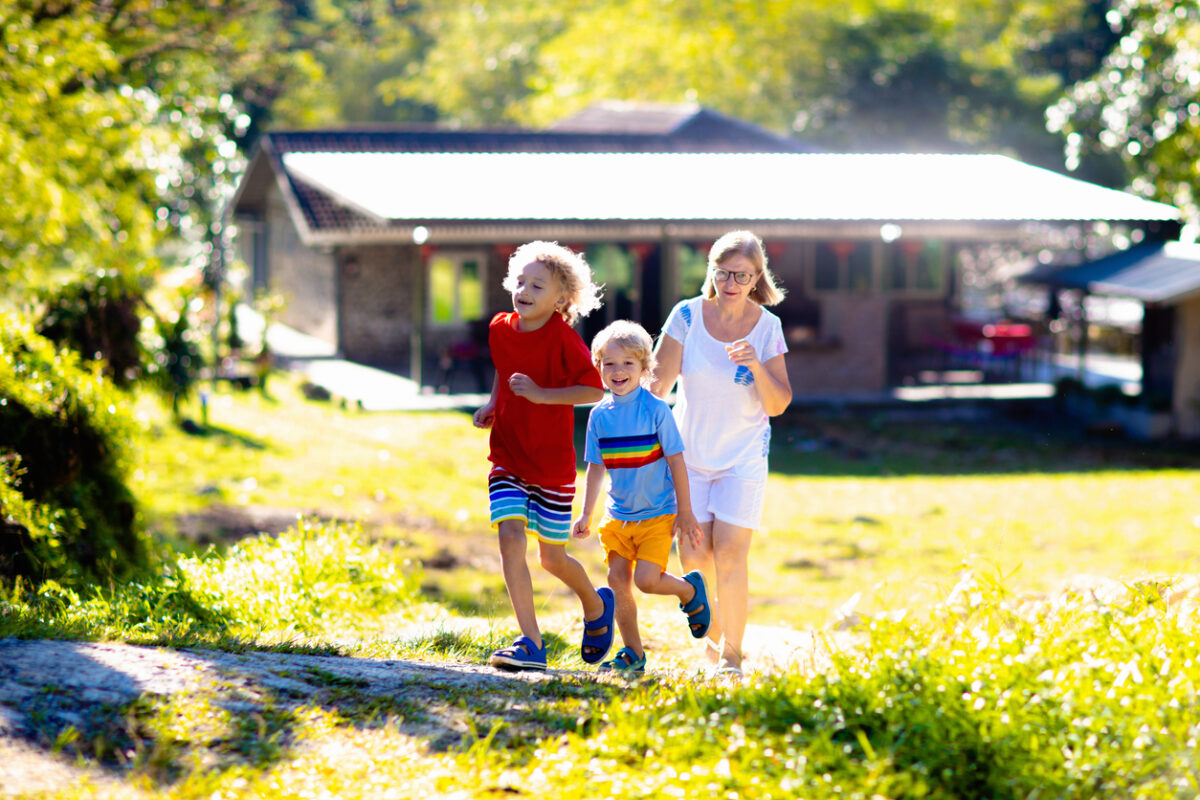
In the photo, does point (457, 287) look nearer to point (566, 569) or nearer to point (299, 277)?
point (299, 277)

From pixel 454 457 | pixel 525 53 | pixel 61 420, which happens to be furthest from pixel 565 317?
pixel 525 53

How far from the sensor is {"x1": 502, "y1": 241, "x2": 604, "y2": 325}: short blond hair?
5.02 metres

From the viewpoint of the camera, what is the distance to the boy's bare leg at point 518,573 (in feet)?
16.6

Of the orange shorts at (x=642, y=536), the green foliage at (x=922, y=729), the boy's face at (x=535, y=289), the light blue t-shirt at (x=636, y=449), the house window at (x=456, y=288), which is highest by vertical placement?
the house window at (x=456, y=288)

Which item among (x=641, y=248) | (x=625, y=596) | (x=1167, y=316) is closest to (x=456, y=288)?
(x=641, y=248)

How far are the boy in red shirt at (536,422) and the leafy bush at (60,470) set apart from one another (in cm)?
255

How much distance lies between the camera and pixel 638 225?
17.7 metres

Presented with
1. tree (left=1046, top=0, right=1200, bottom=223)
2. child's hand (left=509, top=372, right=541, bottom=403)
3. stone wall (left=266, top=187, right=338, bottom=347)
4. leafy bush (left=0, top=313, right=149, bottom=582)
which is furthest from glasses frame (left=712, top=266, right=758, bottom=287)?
stone wall (left=266, top=187, right=338, bottom=347)

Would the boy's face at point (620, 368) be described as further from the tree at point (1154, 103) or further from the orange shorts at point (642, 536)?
the tree at point (1154, 103)

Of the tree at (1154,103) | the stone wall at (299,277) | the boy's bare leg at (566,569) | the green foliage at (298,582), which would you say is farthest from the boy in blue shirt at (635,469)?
the stone wall at (299,277)

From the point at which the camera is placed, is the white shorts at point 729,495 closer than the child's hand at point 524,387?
No

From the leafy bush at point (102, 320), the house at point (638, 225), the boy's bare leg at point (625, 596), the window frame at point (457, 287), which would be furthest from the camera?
the window frame at point (457, 287)

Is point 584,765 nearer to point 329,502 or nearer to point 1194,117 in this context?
point 329,502

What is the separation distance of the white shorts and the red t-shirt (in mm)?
536
